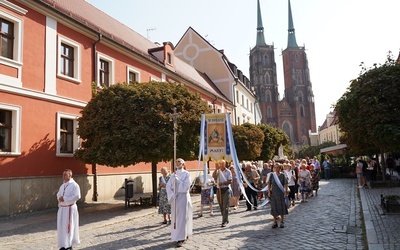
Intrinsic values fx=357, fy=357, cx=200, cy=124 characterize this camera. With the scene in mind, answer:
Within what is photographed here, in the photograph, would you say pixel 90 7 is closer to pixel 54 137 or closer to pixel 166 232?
pixel 54 137

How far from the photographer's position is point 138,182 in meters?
21.1

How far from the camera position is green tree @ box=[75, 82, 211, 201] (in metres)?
13.6

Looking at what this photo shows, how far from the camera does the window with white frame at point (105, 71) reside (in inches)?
743

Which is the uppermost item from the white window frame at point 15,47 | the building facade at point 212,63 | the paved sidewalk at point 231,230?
the building facade at point 212,63

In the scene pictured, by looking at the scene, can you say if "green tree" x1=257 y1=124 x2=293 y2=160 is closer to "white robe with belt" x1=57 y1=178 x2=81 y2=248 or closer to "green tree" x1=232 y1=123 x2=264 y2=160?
"green tree" x1=232 y1=123 x2=264 y2=160

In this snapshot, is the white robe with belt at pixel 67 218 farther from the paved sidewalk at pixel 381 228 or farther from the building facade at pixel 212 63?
the building facade at pixel 212 63

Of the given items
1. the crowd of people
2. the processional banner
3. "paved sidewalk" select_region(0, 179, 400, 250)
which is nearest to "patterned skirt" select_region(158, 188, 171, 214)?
the crowd of people

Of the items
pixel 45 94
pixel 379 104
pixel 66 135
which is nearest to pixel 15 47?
pixel 45 94

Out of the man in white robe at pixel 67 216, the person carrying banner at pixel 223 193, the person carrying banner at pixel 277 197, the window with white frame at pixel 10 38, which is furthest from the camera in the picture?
the window with white frame at pixel 10 38

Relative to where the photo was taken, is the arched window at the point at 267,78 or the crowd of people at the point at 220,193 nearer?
the crowd of people at the point at 220,193

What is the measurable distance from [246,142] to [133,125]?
53.1 feet

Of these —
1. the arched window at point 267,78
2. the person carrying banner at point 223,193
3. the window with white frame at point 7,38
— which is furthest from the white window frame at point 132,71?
the arched window at point 267,78

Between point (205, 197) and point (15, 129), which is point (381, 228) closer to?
point (205, 197)

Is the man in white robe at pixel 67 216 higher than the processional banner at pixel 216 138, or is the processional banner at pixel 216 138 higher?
the processional banner at pixel 216 138
